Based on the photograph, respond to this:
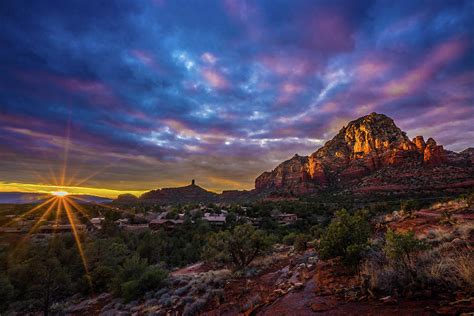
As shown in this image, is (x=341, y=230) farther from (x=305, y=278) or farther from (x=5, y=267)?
(x=5, y=267)

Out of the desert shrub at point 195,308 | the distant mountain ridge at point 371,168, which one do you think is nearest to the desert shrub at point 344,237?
the desert shrub at point 195,308

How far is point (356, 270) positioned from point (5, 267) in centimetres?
3538

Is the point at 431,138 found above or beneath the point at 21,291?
above

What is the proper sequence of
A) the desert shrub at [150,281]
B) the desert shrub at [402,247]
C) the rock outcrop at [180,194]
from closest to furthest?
the desert shrub at [402,247]
the desert shrub at [150,281]
the rock outcrop at [180,194]

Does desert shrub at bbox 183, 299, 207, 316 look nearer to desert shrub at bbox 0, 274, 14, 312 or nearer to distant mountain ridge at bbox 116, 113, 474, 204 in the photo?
desert shrub at bbox 0, 274, 14, 312

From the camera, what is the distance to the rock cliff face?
89250 mm

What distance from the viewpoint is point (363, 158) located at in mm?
112625

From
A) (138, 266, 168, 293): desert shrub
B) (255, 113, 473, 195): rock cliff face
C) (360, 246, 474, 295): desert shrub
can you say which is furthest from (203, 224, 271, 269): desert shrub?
(255, 113, 473, 195): rock cliff face

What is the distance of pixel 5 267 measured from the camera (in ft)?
84.2

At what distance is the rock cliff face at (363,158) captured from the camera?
8925 centimetres

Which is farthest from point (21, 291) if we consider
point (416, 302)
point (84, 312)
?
point (416, 302)

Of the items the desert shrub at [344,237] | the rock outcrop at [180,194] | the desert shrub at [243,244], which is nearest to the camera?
the desert shrub at [344,237]

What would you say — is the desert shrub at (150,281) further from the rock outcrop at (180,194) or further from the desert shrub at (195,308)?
the rock outcrop at (180,194)

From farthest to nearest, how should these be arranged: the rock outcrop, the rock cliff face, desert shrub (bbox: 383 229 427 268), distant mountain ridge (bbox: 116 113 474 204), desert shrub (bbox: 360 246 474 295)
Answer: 1. the rock outcrop
2. the rock cliff face
3. distant mountain ridge (bbox: 116 113 474 204)
4. desert shrub (bbox: 383 229 427 268)
5. desert shrub (bbox: 360 246 474 295)
